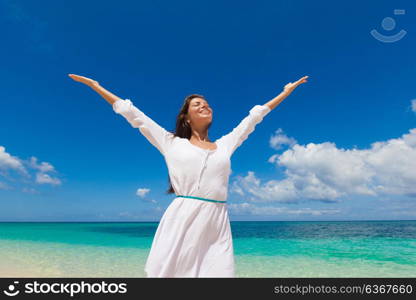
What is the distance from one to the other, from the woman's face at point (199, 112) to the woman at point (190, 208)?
0.20 m

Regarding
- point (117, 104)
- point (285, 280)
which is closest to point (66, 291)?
point (117, 104)

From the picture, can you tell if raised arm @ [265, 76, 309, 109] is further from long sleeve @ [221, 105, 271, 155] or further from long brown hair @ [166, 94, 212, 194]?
long brown hair @ [166, 94, 212, 194]

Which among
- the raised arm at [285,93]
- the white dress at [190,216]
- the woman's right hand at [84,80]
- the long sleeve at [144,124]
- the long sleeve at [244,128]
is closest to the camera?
the white dress at [190,216]

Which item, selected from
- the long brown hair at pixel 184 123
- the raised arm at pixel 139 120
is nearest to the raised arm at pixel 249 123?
the long brown hair at pixel 184 123

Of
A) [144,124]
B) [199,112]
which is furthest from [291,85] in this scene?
[144,124]

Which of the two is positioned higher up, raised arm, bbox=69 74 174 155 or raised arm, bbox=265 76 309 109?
raised arm, bbox=265 76 309 109

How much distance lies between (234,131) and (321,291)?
152 cm

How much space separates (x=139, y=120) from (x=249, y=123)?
1.02 meters

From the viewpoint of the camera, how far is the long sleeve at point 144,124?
272cm

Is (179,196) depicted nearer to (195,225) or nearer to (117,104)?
(195,225)

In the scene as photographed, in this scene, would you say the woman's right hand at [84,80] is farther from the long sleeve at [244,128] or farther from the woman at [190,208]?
the long sleeve at [244,128]

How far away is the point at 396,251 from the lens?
51.3ft

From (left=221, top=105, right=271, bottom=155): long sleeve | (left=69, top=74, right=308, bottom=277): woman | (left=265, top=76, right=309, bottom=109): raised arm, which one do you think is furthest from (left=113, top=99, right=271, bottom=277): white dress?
(left=265, top=76, right=309, bottom=109): raised arm

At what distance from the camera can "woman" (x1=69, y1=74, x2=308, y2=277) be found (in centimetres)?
251
